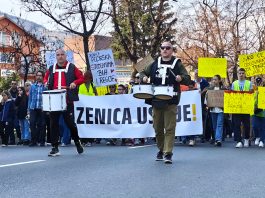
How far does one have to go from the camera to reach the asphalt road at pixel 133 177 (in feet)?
20.7

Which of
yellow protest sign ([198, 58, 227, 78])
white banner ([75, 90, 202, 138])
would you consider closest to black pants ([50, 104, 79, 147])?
white banner ([75, 90, 202, 138])

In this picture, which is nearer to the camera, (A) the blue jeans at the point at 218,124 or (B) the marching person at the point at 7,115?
(A) the blue jeans at the point at 218,124

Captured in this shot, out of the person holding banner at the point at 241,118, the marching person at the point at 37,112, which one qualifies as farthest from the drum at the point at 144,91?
the marching person at the point at 37,112

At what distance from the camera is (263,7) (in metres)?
41.7

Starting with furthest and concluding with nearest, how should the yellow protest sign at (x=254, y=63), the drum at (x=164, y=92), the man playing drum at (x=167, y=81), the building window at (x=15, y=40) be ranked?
the building window at (x=15, y=40), the yellow protest sign at (x=254, y=63), the man playing drum at (x=167, y=81), the drum at (x=164, y=92)

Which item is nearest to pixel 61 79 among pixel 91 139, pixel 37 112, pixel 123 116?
pixel 123 116

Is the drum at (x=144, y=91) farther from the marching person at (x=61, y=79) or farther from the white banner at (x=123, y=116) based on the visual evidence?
the white banner at (x=123, y=116)

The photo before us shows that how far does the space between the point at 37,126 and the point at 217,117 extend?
4579mm

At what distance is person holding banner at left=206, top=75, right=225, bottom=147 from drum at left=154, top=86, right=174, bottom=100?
5191 millimetres

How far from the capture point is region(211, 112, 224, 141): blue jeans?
14.3m

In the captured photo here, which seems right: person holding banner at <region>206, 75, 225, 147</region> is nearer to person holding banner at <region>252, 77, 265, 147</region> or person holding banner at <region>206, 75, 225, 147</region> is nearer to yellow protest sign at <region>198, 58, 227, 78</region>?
yellow protest sign at <region>198, 58, 227, 78</region>

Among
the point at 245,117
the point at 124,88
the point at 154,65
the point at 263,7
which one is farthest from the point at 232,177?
the point at 263,7

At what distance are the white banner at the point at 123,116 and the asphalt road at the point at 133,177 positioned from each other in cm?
397

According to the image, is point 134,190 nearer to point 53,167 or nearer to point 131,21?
point 53,167
